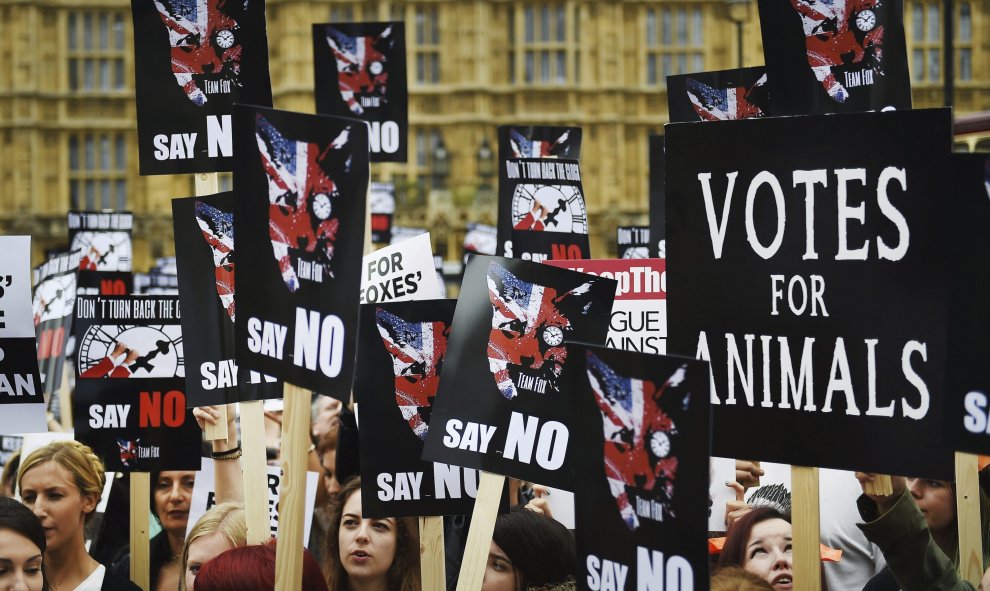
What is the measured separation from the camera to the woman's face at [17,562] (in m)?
3.55

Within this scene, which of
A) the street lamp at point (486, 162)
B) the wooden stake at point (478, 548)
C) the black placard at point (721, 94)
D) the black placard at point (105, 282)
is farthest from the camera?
the street lamp at point (486, 162)

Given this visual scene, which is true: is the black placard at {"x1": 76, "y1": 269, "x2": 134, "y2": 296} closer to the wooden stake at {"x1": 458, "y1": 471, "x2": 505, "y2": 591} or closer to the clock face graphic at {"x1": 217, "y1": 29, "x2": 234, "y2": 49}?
the clock face graphic at {"x1": 217, "y1": 29, "x2": 234, "y2": 49}

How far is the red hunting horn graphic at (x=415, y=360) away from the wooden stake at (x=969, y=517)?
4.81ft

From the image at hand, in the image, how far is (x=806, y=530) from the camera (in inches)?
116

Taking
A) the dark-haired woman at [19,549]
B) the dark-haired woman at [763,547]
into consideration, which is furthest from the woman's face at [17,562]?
the dark-haired woman at [763,547]

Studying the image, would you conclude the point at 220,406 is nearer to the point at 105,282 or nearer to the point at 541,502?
the point at 541,502

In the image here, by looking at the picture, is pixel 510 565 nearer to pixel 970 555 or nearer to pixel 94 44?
pixel 970 555

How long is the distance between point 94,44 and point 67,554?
29.0 meters

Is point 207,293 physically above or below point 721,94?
below

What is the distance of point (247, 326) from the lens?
11.0 ft

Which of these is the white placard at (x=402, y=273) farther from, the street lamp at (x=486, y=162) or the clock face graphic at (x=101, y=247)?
the street lamp at (x=486, y=162)

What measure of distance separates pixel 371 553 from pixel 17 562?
3.55ft

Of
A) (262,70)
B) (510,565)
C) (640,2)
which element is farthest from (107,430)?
(640,2)

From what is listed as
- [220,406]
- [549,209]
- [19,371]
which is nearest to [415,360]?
[220,406]
